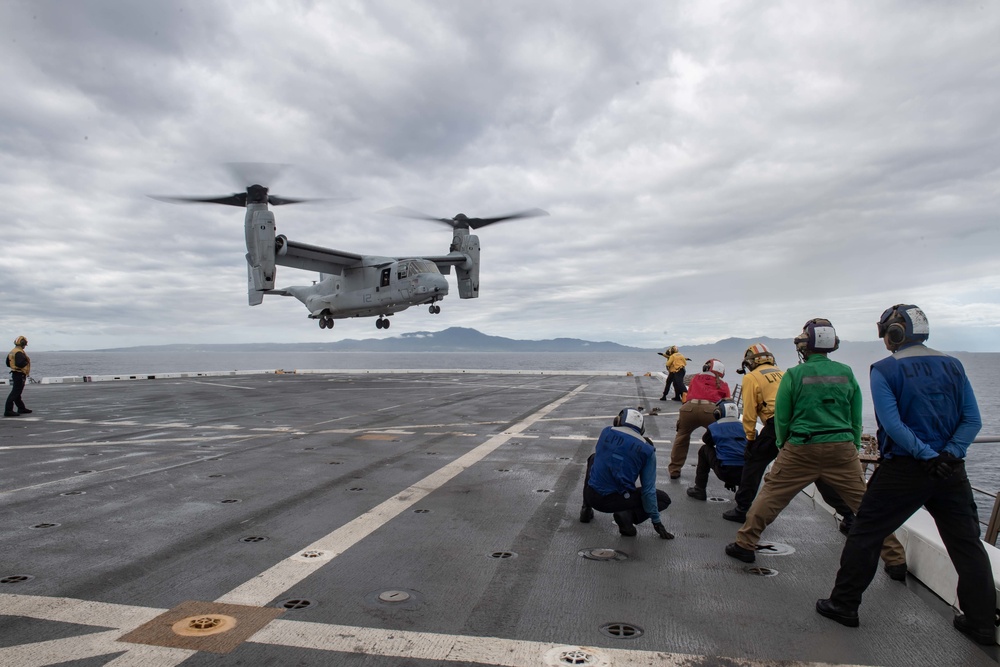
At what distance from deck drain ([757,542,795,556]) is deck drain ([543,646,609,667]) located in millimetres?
2624

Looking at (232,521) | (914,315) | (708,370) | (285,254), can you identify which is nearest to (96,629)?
(232,521)

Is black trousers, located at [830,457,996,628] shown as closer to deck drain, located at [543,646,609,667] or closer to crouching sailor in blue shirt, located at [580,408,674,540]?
deck drain, located at [543,646,609,667]

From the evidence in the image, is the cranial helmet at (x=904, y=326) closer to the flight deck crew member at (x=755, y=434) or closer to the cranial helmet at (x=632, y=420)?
the flight deck crew member at (x=755, y=434)

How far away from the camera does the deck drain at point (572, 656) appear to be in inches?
131

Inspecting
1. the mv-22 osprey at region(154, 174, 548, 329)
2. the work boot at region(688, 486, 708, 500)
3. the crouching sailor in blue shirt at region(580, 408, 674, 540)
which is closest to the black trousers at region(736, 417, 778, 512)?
the work boot at region(688, 486, 708, 500)

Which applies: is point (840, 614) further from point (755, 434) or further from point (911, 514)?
point (755, 434)

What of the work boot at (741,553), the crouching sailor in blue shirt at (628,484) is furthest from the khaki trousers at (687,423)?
the work boot at (741,553)

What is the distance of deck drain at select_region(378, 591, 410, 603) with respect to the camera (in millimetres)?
4152

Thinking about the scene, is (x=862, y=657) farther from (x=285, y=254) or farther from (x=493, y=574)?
(x=285, y=254)

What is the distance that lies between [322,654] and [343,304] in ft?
109

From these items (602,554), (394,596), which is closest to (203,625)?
(394,596)

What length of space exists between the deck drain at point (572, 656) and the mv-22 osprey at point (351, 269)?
28.7 meters

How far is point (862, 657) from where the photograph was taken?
3.44m

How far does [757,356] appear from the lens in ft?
21.7
